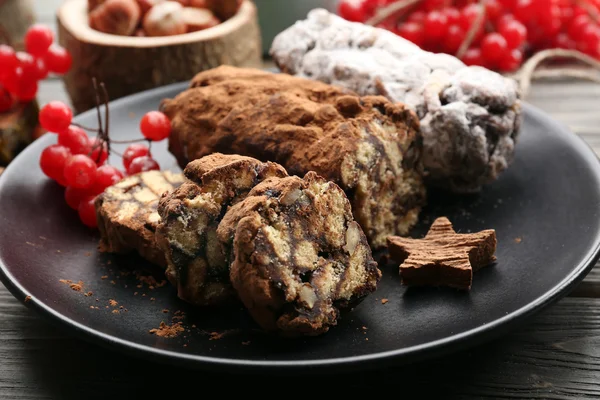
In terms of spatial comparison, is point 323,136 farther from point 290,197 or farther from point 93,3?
point 93,3

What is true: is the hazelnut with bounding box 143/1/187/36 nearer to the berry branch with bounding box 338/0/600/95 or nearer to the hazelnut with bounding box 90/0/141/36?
the hazelnut with bounding box 90/0/141/36

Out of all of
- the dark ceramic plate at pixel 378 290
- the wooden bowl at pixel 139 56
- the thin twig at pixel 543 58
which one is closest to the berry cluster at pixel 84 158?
the dark ceramic plate at pixel 378 290

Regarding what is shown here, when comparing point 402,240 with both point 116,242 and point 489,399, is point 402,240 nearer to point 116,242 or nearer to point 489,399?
point 489,399

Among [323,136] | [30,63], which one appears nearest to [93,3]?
[30,63]

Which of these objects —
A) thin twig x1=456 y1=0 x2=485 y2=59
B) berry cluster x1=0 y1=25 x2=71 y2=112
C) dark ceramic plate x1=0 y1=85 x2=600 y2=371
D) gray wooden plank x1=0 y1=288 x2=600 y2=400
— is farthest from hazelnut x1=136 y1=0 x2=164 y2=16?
gray wooden plank x1=0 y1=288 x2=600 y2=400

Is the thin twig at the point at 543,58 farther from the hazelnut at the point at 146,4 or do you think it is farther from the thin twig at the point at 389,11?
the hazelnut at the point at 146,4
